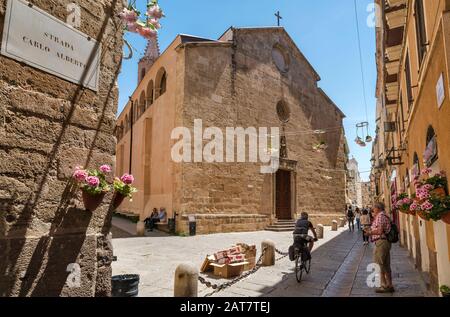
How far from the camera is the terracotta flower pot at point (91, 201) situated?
149 inches

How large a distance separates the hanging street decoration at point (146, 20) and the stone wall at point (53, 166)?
0.35 m

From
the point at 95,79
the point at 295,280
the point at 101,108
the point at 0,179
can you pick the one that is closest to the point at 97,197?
the point at 0,179

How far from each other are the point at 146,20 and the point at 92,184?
2.19 meters

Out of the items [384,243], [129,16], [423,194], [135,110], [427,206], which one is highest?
[135,110]

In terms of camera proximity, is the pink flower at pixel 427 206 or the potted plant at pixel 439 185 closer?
the pink flower at pixel 427 206

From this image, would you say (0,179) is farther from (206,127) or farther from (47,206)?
(206,127)

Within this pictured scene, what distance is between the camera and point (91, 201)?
12.4ft

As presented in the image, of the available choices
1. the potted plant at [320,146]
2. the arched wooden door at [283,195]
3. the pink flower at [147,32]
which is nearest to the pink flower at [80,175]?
the pink flower at [147,32]

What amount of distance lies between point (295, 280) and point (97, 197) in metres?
4.68

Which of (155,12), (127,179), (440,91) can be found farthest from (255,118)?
(127,179)

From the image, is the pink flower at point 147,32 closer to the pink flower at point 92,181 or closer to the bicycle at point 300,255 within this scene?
the pink flower at point 92,181

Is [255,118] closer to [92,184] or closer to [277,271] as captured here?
[277,271]

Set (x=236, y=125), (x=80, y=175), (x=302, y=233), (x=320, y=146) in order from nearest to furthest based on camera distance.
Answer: (x=80, y=175) → (x=302, y=233) → (x=236, y=125) → (x=320, y=146)

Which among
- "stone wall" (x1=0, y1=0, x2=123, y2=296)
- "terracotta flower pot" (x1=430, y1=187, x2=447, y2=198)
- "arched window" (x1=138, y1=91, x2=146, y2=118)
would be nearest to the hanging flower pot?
"stone wall" (x1=0, y1=0, x2=123, y2=296)
